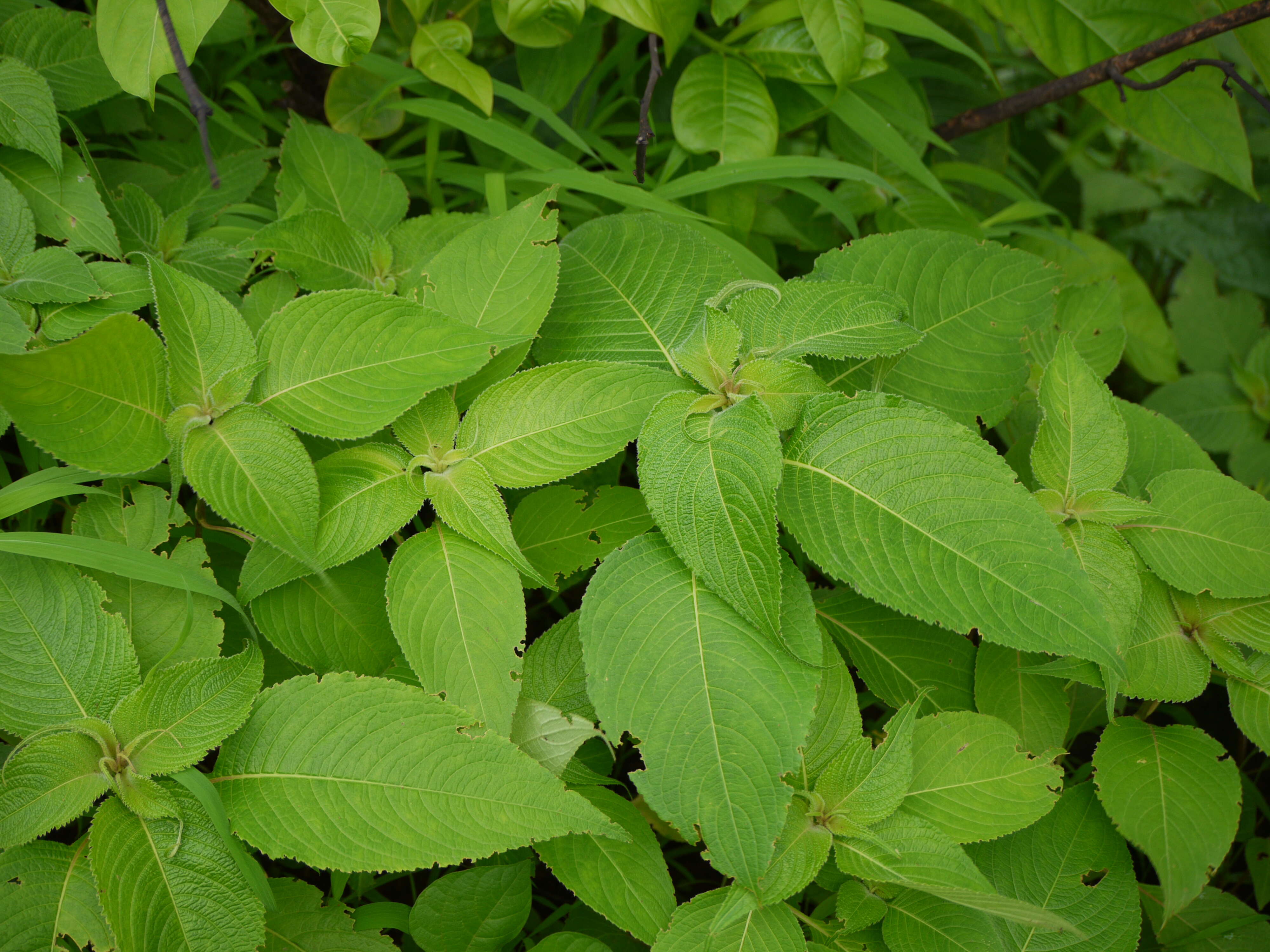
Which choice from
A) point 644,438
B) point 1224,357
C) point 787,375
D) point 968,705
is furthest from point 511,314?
point 1224,357

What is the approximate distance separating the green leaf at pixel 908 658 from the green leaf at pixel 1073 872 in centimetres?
20

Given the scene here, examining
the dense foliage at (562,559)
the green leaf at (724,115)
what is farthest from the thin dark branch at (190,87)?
the green leaf at (724,115)

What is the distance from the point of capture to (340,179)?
1481mm

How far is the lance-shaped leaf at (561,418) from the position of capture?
107cm

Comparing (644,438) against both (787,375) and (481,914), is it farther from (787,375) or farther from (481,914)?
(481,914)

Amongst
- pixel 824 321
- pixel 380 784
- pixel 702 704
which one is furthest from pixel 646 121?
pixel 380 784

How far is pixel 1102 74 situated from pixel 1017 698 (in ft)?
4.45

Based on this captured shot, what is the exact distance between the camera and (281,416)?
1079 mm

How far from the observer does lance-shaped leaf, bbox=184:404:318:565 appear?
981 mm

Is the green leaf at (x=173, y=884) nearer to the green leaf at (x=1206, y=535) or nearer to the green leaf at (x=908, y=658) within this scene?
the green leaf at (x=908, y=658)

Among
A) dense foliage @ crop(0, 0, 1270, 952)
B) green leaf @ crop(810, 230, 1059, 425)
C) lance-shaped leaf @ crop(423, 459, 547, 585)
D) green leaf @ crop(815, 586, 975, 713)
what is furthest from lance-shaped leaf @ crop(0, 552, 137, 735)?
green leaf @ crop(810, 230, 1059, 425)

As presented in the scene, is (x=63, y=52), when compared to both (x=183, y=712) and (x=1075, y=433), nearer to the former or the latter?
(x=183, y=712)

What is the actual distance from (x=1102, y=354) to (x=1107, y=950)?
101cm

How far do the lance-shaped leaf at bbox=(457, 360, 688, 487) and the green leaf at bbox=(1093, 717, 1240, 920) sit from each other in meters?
0.85
